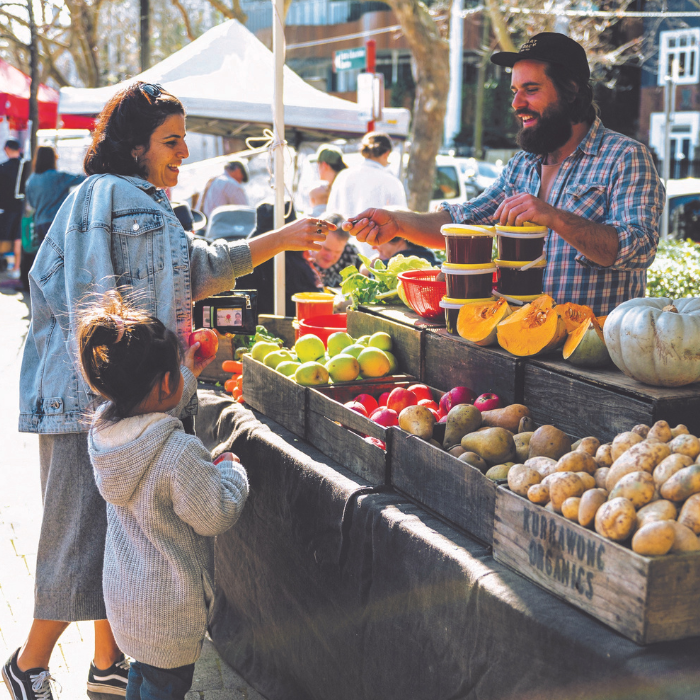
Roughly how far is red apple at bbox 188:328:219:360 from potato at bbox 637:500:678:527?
1563mm

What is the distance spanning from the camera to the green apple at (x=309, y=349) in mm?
3436

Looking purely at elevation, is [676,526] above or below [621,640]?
above

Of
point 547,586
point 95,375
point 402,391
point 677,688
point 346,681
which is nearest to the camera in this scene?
point 677,688

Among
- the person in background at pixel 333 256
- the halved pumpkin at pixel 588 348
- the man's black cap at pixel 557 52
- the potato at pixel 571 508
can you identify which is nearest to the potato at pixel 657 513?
the potato at pixel 571 508

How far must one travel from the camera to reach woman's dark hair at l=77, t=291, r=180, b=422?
2281 millimetres

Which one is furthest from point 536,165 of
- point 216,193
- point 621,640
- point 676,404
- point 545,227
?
point 216,193

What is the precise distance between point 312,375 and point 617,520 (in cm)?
167

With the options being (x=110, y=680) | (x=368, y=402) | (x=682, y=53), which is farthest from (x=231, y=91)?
(x=682, y=53)

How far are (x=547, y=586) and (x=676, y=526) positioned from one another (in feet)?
1.14

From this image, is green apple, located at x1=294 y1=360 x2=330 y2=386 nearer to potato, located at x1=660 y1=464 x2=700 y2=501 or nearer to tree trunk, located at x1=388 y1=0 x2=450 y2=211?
potato, located at x1=660 y1=464 x2=700 y2=501

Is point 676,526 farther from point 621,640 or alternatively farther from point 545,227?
point 545,227

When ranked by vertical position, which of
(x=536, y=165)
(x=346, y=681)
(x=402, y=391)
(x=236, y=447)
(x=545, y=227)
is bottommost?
(x=346, y=681)

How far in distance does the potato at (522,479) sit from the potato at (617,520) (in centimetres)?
25

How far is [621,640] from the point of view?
1622 millimetres
